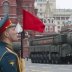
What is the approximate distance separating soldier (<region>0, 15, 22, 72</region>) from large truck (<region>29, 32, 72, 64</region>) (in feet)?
126

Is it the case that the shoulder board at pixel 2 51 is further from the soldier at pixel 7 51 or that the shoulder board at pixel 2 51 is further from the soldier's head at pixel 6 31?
the soldier's head at pixel 6 31

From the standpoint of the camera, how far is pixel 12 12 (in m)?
95.6

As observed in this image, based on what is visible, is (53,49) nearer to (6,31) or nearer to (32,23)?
(32,23)

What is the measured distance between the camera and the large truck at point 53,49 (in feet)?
147

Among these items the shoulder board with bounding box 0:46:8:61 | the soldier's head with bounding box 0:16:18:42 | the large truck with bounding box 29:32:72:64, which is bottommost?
the large truck with bounding box 29:32:72:64

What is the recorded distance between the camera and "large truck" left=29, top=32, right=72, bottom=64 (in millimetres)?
44903

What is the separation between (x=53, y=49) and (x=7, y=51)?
Result: 4446 cm

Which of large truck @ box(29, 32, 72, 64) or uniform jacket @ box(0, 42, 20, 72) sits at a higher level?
uniform jacket @ box(0, 42, 20, 72)

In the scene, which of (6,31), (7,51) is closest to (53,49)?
(6,31)

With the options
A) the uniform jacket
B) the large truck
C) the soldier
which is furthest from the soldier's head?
the large truck

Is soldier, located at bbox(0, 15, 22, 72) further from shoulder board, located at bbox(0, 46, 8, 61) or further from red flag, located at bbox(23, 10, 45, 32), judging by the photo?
red flag, located at bbox(23, 10, 45, 32)

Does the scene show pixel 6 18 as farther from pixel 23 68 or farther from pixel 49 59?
pixel 49 59

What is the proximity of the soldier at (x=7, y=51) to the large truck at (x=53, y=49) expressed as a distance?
3854cm

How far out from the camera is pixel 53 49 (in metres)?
49.1
